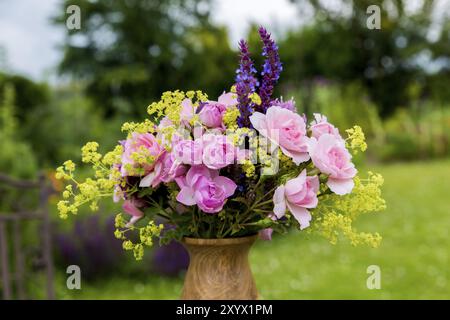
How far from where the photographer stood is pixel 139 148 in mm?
1313

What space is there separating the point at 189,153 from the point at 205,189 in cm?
8

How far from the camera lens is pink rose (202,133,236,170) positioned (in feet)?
4.05

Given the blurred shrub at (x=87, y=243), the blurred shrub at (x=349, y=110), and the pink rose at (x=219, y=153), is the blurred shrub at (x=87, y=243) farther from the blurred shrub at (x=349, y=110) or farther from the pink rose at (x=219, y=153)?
the blurred shrub at (x=349, y=110)

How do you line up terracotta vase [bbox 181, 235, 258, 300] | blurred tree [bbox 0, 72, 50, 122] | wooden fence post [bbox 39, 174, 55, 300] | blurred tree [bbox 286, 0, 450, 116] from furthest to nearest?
1. blurred tree [bbox 286, 0, 450, 116]
2. blurred tree [bbox 0, 72, 50, 122]
3. wooden fence post [bbox 39, 174, 55, 300]
4. terracotta vase [bbox 181, 235, 258, 300]

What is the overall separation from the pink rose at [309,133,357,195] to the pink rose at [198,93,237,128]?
0.22 meters

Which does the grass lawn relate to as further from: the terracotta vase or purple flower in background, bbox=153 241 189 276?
the terracotta vase

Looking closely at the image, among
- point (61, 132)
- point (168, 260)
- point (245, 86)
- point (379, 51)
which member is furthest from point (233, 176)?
point (379, 51)

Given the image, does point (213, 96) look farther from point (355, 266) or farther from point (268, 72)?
point (268, 72)

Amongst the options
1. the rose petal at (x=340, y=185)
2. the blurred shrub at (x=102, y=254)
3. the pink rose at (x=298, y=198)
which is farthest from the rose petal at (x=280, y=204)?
the blurred shrub at (x=102, y=254)

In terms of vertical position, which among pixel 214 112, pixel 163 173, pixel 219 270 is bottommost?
pixel 219 270

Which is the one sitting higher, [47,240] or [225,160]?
[225,160]

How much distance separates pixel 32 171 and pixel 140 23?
28.8 ft

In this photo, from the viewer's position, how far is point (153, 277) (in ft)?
16.9

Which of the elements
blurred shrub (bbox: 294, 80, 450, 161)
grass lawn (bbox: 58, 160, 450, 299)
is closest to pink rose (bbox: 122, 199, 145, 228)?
grass lawn (bbox: 58, 160, 450, 299)
